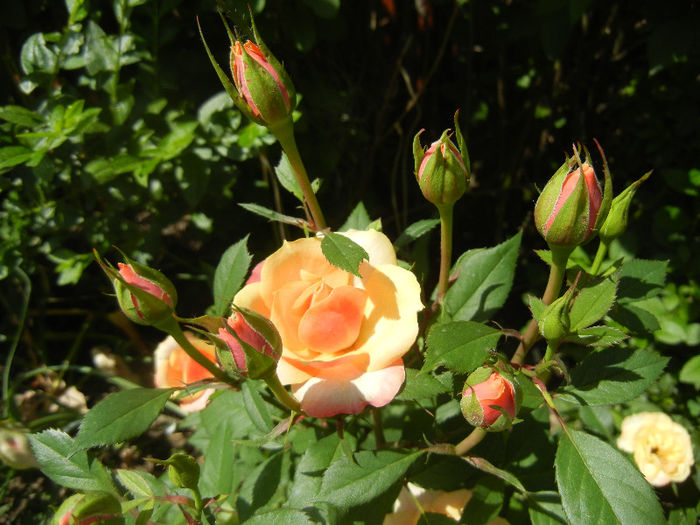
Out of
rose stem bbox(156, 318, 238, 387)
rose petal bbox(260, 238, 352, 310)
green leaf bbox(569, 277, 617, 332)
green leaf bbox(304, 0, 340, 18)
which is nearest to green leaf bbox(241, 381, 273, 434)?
rose stem bbox(156, 318, 238, 387)

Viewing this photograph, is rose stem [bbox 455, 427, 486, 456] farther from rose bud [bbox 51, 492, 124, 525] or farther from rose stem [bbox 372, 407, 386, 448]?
rose bud [bbox 51, 492, 124, 525]

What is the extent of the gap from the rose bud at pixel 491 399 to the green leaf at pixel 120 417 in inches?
13.0

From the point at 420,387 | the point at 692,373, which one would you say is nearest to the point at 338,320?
the point at 420,387

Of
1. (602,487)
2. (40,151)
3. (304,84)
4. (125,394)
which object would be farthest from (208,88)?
(602,487)

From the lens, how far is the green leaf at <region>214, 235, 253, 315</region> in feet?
2.33

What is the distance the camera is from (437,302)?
0.66 m

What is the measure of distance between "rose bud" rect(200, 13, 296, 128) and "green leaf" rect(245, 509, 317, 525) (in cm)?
41

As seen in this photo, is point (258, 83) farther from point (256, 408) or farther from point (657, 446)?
point (657, 446)

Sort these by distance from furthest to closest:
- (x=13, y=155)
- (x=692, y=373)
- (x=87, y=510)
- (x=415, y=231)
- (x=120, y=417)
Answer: (x=692, y=373) < (x=13, y=155) < (x=415, y=231) < (x=120, y=417) < (x=87, y=510)

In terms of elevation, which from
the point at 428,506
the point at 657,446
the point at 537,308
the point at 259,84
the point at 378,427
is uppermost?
the point at 259,84

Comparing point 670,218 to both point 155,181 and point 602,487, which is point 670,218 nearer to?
point 602,487

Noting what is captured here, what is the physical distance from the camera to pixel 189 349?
58 cm

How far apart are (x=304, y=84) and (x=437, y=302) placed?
920mm

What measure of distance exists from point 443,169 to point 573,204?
0.43 ft
